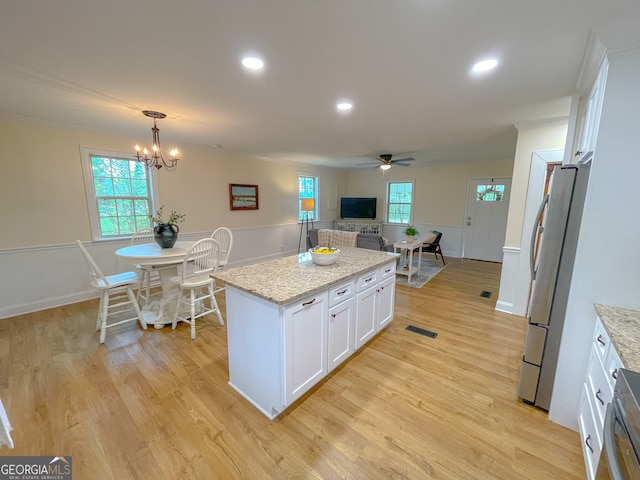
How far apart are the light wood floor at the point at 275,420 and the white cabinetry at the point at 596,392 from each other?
0.17 metres

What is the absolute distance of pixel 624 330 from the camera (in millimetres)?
1239

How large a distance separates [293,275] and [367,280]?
2.49ft

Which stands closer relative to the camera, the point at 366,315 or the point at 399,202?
the point at 366,315

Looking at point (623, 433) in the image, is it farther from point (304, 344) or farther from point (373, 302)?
point (373, 302)

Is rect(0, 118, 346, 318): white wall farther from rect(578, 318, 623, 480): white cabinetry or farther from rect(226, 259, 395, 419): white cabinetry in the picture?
rect(578, 318, 623, 480): white cabinetry

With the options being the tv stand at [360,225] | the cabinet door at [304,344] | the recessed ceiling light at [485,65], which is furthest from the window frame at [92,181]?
the tv stand at [360,225]

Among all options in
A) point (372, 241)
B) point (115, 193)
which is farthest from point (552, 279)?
point (115, 193)

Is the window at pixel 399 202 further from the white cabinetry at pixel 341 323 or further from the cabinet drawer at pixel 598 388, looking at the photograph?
the cabinet drawer at pixel 598 388

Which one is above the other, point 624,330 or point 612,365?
point 624,330

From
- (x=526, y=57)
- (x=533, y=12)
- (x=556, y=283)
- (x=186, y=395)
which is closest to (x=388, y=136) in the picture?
(x=526, y=57)

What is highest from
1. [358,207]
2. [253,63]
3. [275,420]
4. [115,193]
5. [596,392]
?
[253,63]

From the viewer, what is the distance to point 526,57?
1659 mm

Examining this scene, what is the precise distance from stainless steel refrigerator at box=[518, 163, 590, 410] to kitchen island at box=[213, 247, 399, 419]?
1238 millimetres

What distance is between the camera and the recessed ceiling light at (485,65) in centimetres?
171
